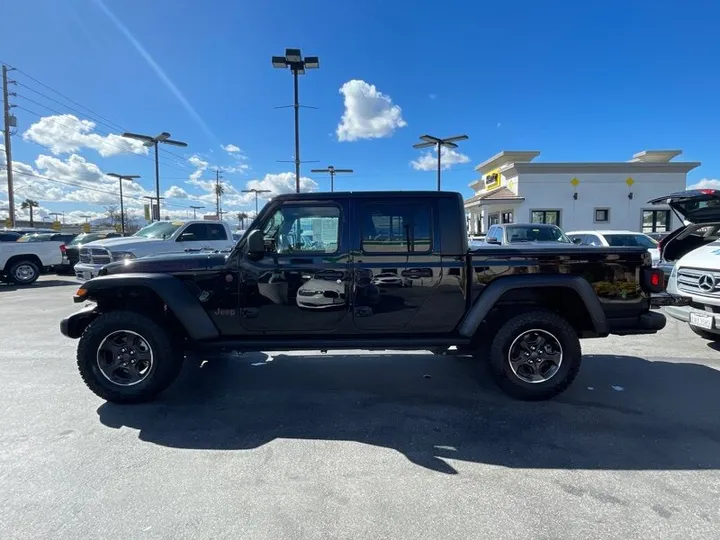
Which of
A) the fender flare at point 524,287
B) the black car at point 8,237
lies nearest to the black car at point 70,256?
the black car at point 8,237

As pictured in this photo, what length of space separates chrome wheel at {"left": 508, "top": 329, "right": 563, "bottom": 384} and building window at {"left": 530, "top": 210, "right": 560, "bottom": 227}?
22508 millimetres

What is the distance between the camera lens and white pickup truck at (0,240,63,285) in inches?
511

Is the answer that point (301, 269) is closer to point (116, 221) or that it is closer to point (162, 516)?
point (162, 516)

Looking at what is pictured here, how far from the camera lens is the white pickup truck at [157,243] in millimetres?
9695

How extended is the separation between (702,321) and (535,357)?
2.52m

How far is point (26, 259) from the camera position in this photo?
43.9 feet

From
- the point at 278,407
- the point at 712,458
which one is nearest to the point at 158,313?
the point at 278,407

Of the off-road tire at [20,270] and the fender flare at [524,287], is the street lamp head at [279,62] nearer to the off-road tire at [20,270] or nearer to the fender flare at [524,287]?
the off-road tire at [20,270]

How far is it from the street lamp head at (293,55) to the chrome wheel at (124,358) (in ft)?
36.9

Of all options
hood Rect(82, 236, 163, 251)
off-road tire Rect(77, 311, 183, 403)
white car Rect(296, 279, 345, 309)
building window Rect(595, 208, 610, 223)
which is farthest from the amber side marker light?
building window Rect(595, 208, 610, 223)

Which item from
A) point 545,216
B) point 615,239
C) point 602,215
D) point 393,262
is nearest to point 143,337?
point 393,262

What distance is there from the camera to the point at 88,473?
108 inches

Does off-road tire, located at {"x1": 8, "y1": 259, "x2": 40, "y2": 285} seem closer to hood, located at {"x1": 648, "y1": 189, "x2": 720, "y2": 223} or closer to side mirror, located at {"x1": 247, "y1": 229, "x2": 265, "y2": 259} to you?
side mirror, located at {"x1": 247, "y1": 229, "x2": 265, "y2": 259}

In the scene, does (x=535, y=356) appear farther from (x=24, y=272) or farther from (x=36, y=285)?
(x=24, y=272)
